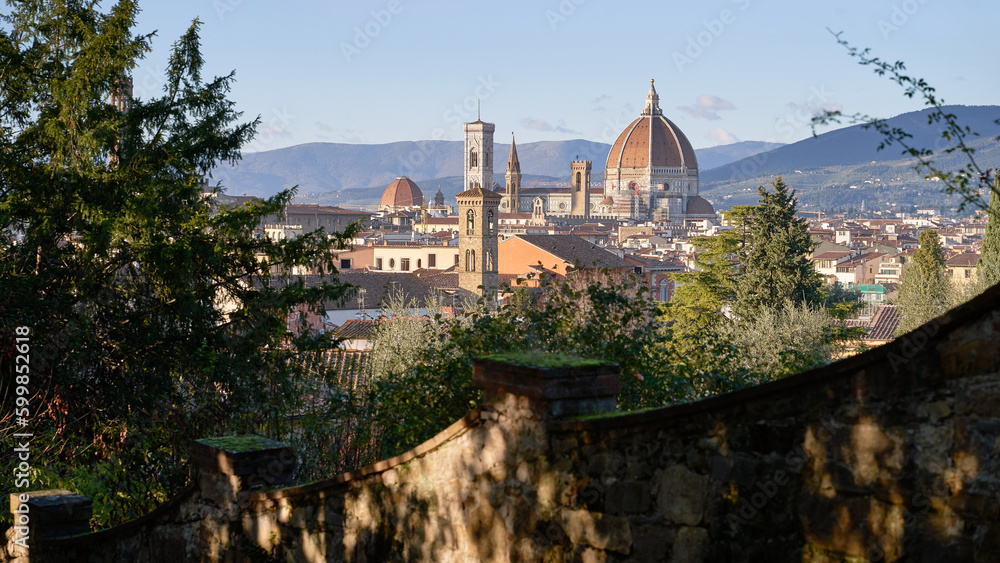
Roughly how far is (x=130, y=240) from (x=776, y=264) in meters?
25.6

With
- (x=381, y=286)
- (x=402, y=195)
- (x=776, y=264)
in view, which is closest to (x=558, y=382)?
(x=776, y=264)

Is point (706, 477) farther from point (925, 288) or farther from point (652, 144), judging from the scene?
point (652, 144)

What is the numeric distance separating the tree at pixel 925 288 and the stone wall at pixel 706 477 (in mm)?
24355

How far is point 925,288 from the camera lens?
38.1 m

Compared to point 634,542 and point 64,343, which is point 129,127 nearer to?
point 64,343

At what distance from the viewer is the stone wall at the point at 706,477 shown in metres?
2.74

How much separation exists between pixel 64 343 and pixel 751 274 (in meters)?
27.5

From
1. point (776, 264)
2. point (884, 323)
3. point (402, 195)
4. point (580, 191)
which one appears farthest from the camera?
point (402, 195)

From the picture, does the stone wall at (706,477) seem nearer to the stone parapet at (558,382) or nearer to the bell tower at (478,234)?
the stone parapet at (558,382)

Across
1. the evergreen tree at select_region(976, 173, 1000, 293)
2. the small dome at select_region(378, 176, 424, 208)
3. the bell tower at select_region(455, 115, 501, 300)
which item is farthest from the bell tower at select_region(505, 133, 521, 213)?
the evergreen tree at select_region(976, 173, 1000, 293)

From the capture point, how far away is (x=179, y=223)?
1334 cm

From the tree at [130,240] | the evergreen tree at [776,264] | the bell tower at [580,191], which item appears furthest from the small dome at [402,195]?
the tree at [130,240]

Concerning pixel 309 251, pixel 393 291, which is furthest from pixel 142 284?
pixel 393 291

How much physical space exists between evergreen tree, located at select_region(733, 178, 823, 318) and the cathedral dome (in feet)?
497
